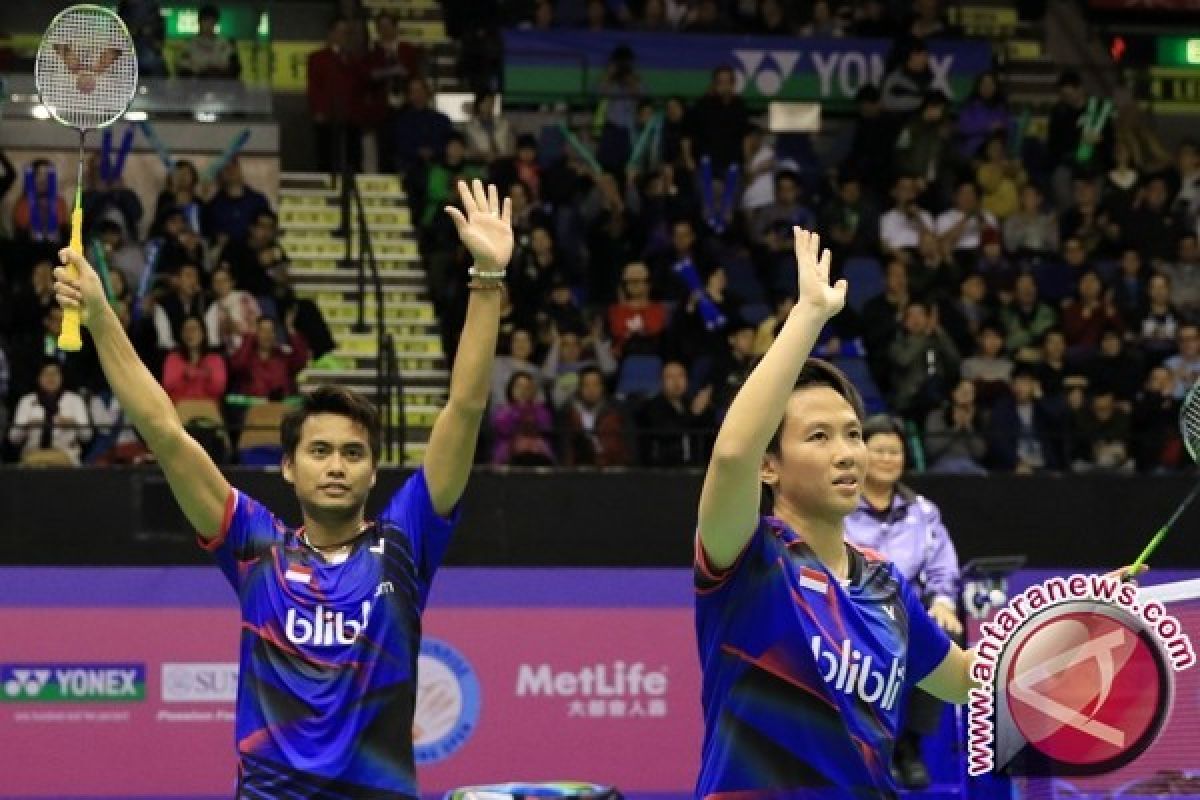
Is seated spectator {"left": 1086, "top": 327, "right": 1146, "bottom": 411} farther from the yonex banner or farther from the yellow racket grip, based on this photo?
the yellow racket grip

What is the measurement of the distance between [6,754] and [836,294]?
8.47m

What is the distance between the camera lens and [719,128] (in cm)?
1817

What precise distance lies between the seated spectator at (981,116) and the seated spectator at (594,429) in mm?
5411

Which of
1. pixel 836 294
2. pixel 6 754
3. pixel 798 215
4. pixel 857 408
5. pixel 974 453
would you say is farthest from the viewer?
pixel 798 215

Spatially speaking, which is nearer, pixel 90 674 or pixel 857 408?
pixel 857 408

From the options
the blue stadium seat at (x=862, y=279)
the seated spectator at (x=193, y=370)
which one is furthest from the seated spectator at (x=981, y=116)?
the seated spectator at (x=193, y=370)

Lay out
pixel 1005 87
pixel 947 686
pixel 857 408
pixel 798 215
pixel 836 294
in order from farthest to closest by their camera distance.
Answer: pixel 1005 87 → pixel 798 215 → pixel 947 686 → pixel 857 408 → pixel 836 294

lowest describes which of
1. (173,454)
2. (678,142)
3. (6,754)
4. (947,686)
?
(6,754)

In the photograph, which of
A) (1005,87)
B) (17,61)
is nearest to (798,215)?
(1005,87)

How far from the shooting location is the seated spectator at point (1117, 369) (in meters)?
16.1

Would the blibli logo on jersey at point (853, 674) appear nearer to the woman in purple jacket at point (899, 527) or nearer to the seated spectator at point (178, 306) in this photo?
the woman in purple jacket at point (899, 527)

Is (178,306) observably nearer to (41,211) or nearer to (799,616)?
(41,211)

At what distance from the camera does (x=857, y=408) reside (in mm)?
4949

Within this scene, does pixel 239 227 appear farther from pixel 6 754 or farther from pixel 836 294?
pixel 836 294
